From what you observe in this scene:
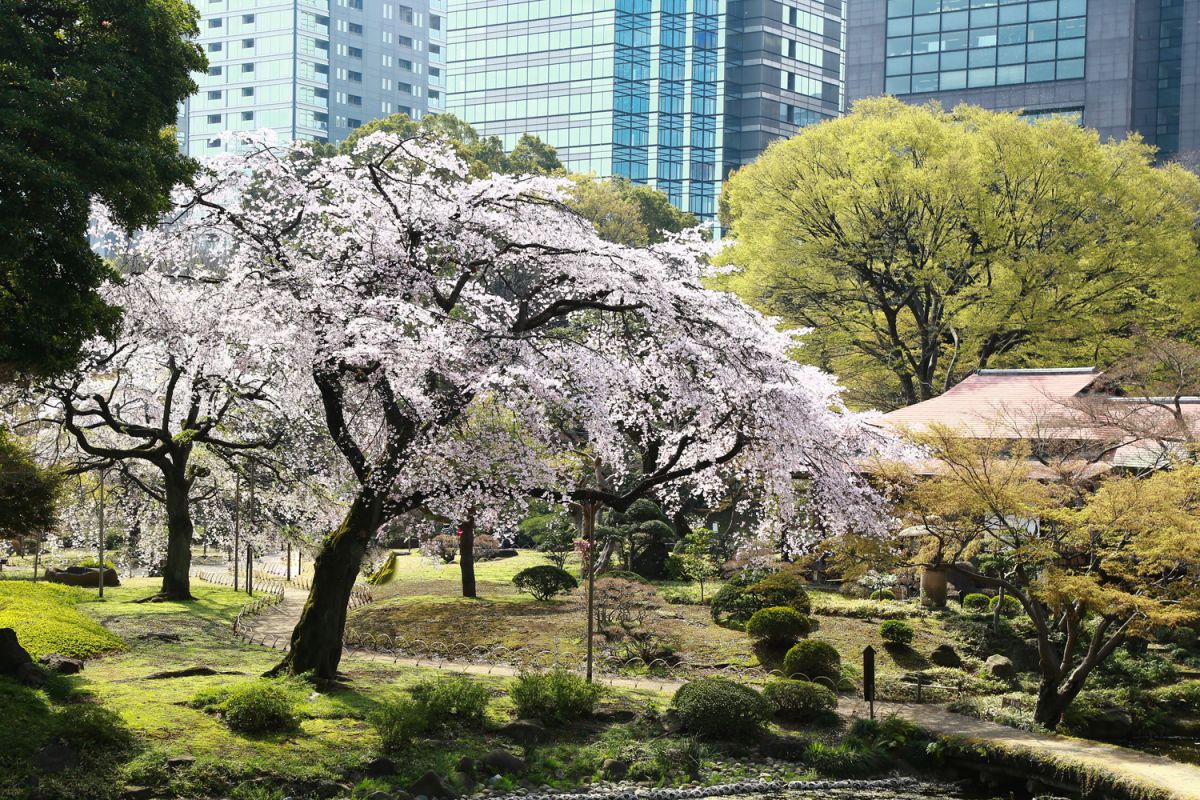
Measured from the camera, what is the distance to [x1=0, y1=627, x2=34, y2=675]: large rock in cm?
1356

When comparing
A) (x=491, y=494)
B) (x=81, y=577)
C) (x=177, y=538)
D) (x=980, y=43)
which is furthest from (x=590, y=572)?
(x=980, y=43)

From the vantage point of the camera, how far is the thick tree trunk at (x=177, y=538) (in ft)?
80.6

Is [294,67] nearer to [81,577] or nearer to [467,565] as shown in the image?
[81,577]

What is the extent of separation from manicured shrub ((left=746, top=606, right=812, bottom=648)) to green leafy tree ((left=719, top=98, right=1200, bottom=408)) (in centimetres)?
1504

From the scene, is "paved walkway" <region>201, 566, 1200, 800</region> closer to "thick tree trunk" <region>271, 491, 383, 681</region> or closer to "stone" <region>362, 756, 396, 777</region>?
"thick tree trunk" <region>271, 491, 383, 681</region>

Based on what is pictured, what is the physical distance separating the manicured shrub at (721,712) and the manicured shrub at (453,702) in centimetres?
294

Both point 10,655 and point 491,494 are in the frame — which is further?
point 491,494

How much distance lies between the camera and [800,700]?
16531mm

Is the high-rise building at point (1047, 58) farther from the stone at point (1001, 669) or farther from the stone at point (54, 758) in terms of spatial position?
the stone at point (54, 758)

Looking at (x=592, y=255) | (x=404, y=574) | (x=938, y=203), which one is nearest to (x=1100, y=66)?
(x=938, y=203)

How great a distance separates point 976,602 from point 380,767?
16150 millimetres

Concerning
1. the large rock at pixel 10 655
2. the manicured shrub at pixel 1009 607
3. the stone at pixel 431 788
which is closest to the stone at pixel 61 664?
the large rock at pixel 10 655

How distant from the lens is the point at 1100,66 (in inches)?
2682

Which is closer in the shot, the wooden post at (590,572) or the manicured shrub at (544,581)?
the wooden post at (590,572)
